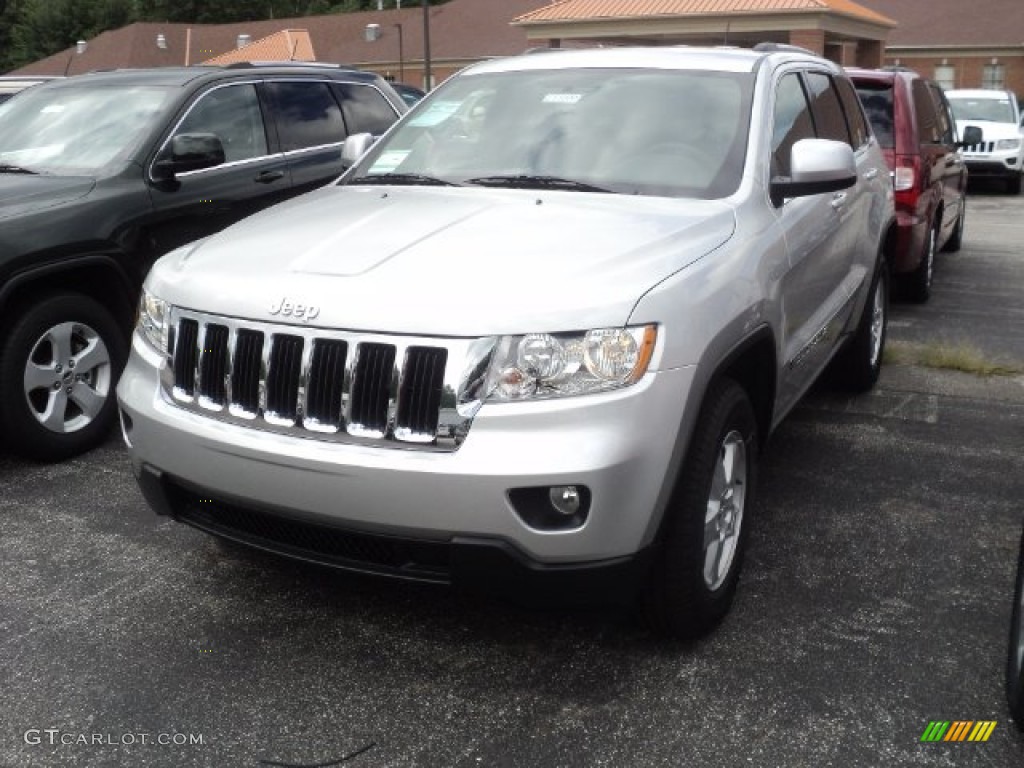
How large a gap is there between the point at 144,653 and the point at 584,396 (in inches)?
65.3

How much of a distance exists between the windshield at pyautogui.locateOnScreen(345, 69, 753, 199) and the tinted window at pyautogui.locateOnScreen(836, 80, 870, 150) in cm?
164

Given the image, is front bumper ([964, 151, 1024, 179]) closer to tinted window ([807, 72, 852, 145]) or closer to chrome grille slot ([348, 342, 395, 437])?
tinted window ([807, 72, 852, 145])

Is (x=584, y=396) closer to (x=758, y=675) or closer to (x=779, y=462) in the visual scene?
(x=758, y=675)

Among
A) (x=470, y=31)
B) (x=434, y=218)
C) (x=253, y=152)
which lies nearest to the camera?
(x=434, y=218)

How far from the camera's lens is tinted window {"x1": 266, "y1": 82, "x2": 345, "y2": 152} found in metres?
6.71

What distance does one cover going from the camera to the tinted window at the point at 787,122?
421 cm

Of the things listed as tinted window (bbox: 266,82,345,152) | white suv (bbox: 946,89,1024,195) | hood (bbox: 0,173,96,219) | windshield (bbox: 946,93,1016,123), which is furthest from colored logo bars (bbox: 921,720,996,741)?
windshield (bbox: 946,93,1016,123)

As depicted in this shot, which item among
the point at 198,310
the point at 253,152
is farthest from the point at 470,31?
the point at 198,310

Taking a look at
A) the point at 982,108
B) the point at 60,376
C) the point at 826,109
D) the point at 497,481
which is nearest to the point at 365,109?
A: the point at 60,376

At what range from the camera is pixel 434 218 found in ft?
12.0

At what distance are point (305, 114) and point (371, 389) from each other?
4.42 m

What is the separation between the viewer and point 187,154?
5664 mm

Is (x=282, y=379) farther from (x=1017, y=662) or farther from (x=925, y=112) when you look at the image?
(x=925, y=112)

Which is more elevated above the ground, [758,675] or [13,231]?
[13,231]
